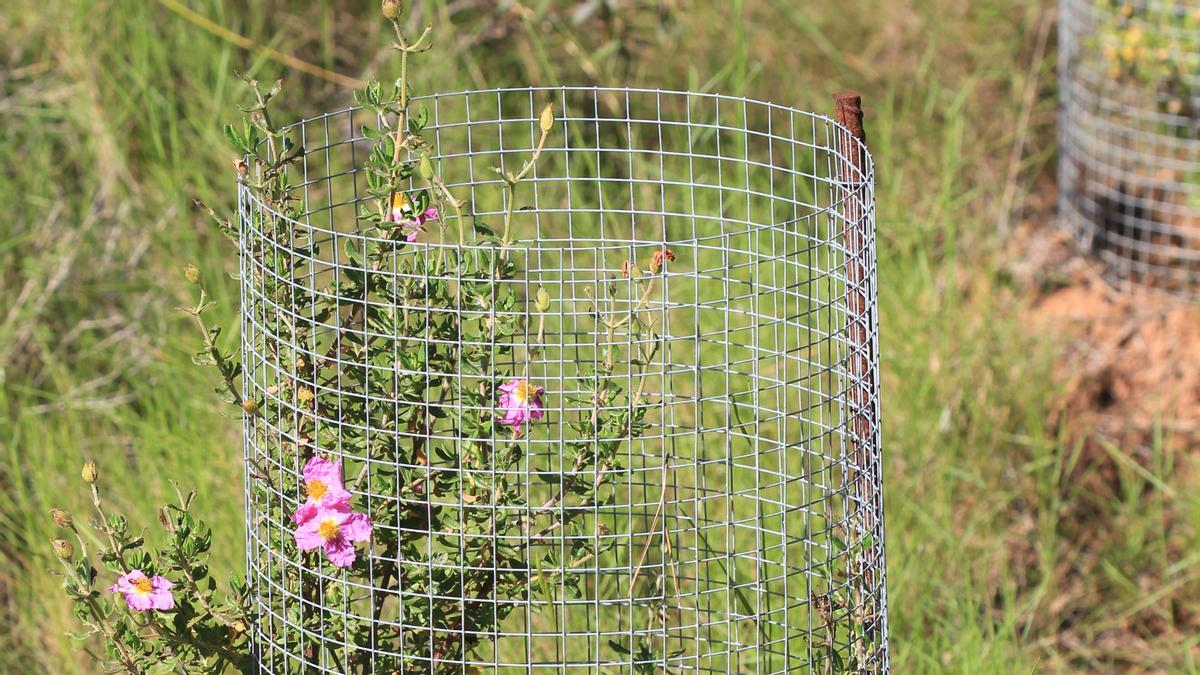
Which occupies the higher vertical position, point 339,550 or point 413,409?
point 413,409

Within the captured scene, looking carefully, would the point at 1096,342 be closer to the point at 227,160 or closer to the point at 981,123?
the point at 981,123

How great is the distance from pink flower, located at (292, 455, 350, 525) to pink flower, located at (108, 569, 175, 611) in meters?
0.21

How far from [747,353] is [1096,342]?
1101 millimetres

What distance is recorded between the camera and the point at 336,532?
1853 millimetres

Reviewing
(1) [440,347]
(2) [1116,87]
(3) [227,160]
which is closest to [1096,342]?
(2) [1116,87]

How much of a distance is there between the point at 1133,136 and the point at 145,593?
3.36 m

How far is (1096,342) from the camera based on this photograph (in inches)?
163

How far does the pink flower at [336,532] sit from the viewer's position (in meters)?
1.85

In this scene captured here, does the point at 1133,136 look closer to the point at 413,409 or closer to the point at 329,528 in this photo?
the point at 413,409

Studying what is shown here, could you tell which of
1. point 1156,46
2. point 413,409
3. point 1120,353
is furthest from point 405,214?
point 1156,46

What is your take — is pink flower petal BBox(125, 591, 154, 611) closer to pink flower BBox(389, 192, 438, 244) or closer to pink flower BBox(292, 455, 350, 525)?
pink flower BBox(292, 455, 350, 525)

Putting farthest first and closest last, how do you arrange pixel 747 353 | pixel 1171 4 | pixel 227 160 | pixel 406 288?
pixel 1171 4, pixel 227 160, pixel 747 353, pixel 406 288

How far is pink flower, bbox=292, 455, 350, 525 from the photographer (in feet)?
6.04

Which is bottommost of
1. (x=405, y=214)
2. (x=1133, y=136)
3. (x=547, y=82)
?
(x=1133, y=136)
